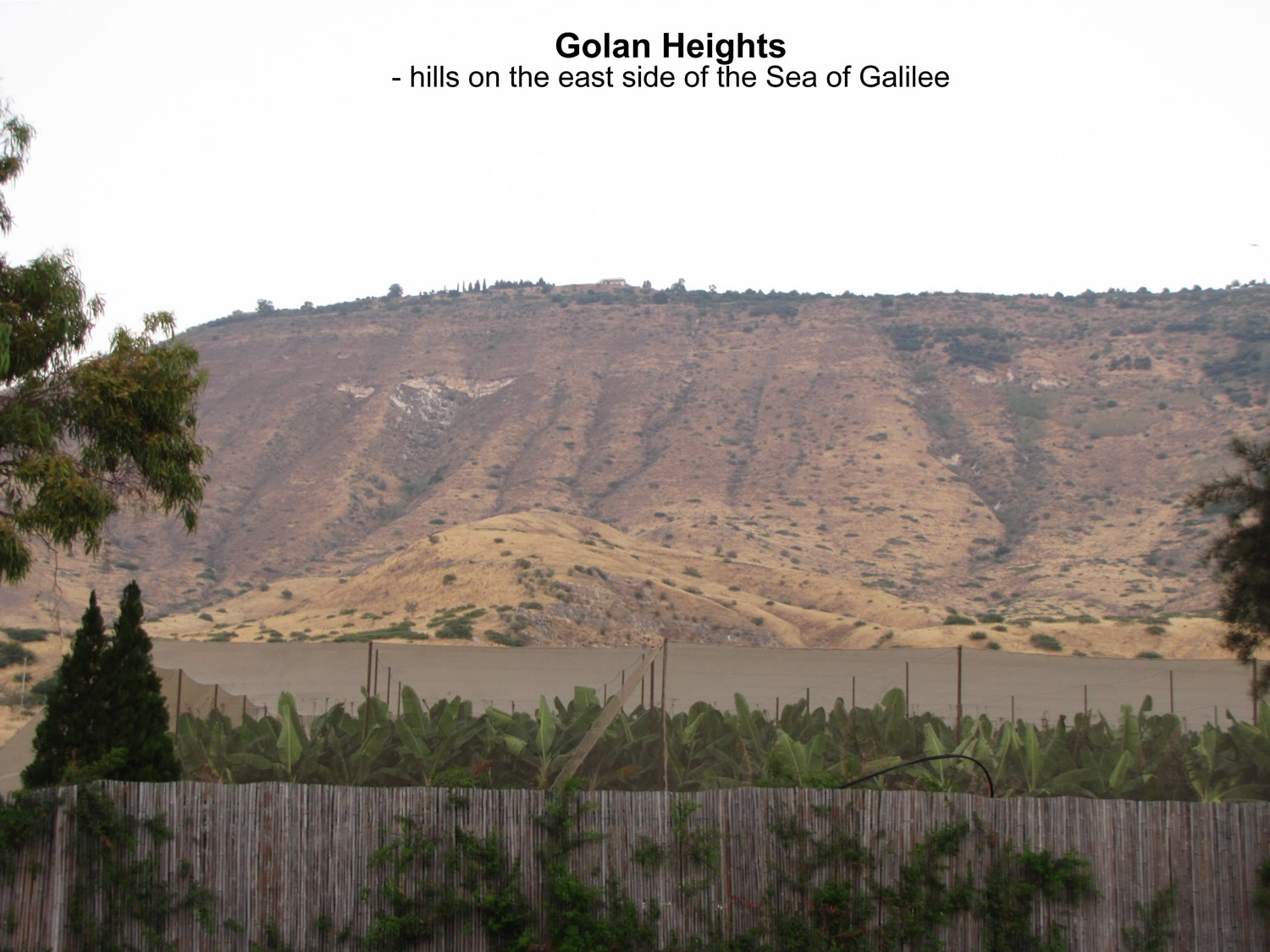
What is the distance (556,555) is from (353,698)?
29732 millimetres

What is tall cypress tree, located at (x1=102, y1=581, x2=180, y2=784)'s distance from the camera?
934 centimetres

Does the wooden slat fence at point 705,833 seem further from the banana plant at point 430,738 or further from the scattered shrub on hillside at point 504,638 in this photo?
the scattered shrub on hillside at point 504,638

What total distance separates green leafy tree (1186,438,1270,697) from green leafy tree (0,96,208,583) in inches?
424

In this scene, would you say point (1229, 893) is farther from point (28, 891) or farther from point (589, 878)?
point (28, 891)

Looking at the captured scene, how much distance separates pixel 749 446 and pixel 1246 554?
6549cm

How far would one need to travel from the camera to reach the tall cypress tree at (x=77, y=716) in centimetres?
928

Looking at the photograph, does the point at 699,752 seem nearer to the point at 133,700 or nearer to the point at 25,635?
the point at 133,700

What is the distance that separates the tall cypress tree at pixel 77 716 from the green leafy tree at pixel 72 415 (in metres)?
0.75

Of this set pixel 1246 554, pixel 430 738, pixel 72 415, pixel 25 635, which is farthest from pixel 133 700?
pixel 25 635

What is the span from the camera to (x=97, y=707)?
9344 millimetres

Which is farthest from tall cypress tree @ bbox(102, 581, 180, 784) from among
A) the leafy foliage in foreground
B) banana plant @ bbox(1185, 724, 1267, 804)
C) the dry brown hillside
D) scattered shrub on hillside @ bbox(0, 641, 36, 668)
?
the dry brown hillside

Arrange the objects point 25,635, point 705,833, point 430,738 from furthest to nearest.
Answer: point 25,635 → point 430,738 → point 705,833

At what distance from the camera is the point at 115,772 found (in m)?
9.14

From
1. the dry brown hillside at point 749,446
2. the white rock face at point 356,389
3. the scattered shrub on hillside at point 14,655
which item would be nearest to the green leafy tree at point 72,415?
the scattered shrub on hillside at point 14,655
